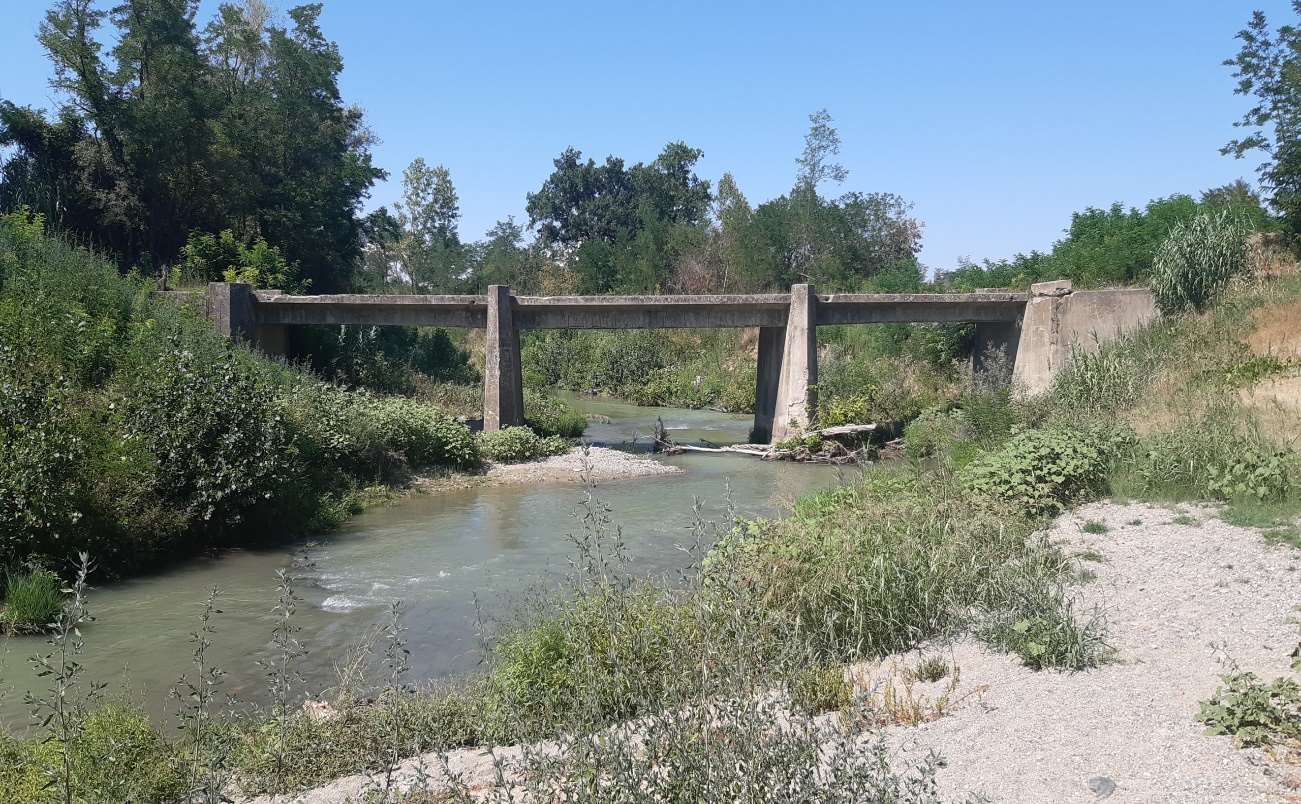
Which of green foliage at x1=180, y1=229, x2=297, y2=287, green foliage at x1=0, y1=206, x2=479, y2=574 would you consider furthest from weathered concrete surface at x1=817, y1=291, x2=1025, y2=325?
green foliage at x1=180, y1=229, x2=297, y2=287

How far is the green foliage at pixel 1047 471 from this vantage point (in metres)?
10.6

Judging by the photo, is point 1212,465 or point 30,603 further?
point 1212,465

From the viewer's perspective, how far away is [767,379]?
2653 centimetres

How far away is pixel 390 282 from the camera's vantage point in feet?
220

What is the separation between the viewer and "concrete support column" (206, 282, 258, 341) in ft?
74.0

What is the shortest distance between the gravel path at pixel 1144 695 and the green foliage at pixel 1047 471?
71.9 inches

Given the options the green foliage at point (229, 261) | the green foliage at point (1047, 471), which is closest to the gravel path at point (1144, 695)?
the green foliage at point (1047, 471)

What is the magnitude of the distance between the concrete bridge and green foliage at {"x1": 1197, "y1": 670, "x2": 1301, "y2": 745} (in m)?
18.9

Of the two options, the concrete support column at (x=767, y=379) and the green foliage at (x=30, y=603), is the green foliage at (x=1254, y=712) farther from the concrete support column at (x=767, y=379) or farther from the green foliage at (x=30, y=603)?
the concrete support column at (x=767, y=379)

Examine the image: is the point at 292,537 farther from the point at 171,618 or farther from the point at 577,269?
the point at 577,269

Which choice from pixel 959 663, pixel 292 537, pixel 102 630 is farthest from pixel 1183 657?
pixel 292 537

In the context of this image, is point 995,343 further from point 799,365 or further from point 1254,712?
point 1254,712

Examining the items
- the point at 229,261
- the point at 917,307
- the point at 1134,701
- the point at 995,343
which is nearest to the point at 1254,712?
the point at 1134,701

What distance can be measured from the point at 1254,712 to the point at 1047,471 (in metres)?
6.18
